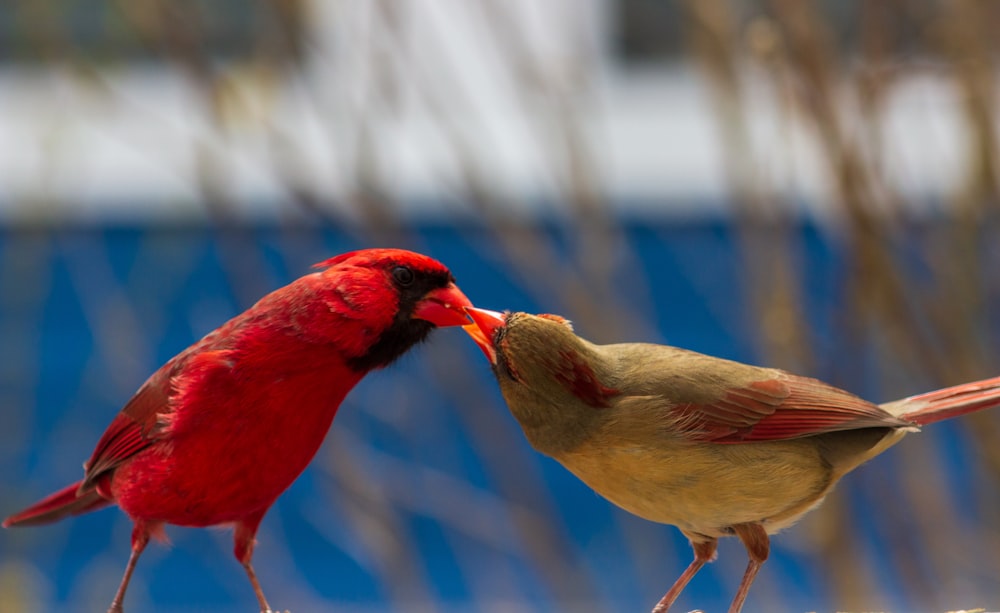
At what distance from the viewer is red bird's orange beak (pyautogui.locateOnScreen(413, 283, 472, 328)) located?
90.4 inches

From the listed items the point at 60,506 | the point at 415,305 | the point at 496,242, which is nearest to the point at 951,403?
the point at 415,305

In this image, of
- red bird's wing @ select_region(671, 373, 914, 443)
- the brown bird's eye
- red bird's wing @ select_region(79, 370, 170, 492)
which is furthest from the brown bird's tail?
red bird's wing @ select_region(79, 370, 170, 492)

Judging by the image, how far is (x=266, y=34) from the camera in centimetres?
423

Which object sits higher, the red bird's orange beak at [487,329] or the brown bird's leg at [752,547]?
the red bird's orange beak at [487,329]

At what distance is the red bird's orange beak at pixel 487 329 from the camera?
7.27ft

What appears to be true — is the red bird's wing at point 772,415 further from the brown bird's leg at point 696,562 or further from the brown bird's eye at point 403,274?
the brown bird's eye at point 403,274

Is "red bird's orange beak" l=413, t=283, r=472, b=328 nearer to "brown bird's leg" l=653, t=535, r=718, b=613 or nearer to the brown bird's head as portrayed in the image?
the brown bird's head

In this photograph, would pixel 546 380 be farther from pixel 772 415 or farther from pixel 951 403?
pixel 951 403

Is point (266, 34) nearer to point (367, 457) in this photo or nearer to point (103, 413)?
point (367, 457)

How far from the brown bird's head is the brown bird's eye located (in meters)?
0.18

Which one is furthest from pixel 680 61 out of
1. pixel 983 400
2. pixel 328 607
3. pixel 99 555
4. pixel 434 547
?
pixel 983 400

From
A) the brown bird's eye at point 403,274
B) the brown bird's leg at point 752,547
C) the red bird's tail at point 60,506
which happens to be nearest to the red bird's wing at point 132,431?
the red bird's tail at point 60,506

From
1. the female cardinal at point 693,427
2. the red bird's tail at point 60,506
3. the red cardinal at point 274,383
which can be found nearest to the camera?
the female cardinal at point 693,427

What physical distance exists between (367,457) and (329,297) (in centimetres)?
346
